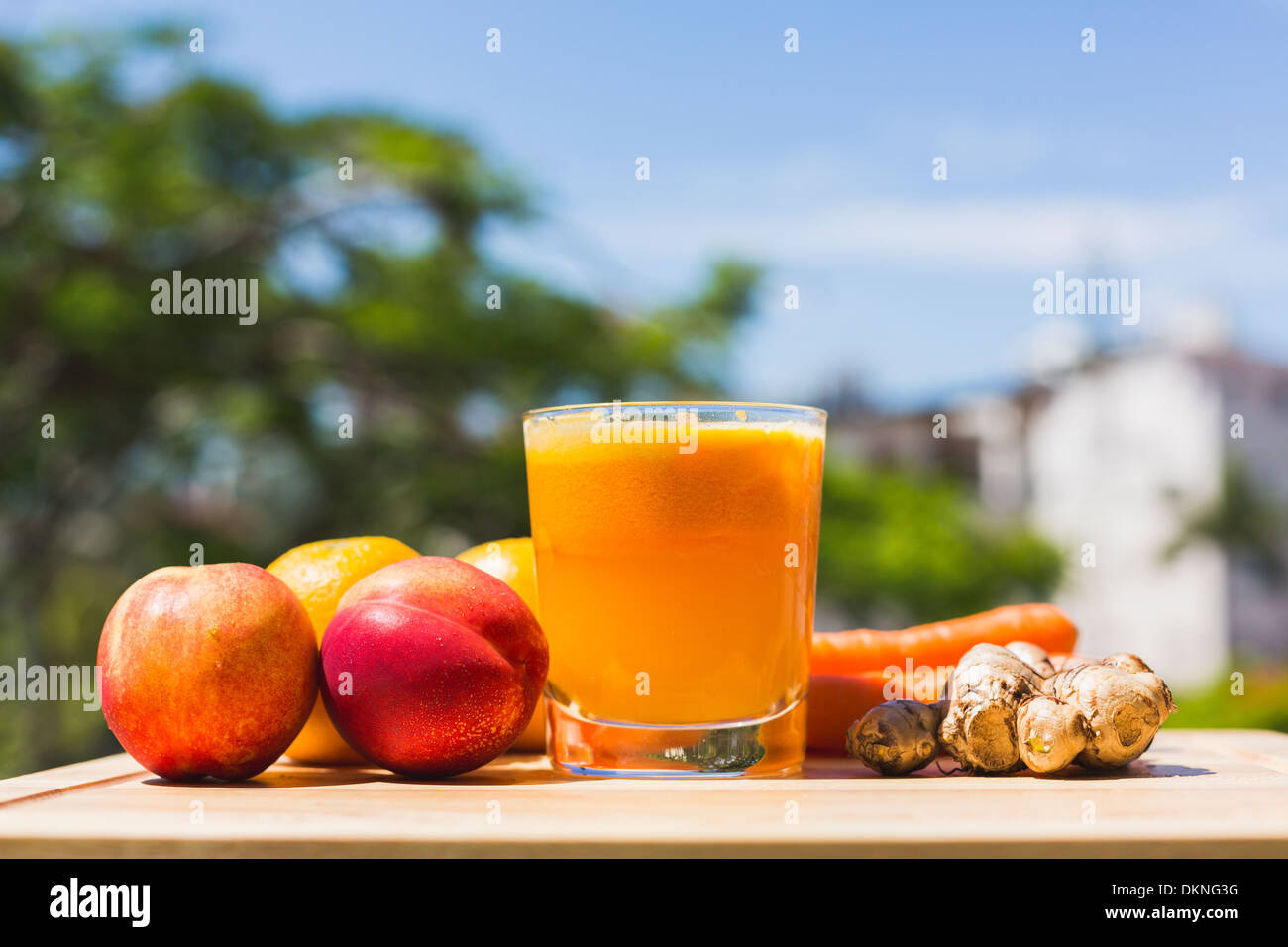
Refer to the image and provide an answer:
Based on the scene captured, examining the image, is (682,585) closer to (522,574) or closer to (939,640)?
(522,574)

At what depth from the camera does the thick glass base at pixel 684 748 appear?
1367mm

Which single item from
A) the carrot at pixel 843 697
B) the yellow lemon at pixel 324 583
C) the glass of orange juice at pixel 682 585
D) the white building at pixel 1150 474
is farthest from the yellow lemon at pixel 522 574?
the white building at pixel 1150 474

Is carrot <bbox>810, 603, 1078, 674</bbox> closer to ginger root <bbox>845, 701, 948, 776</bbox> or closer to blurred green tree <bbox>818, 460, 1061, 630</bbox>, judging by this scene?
ginger root <bbox>845, 701, 948, 776</bbox>

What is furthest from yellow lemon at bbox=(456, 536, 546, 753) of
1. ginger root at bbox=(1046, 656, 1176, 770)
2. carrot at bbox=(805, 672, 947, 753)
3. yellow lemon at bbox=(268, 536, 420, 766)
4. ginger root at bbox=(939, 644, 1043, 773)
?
ginger root at bbox=(1046, 656, 1176, 770)

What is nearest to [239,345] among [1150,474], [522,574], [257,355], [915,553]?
[257,355]

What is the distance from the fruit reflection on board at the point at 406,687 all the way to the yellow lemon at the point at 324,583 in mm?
143

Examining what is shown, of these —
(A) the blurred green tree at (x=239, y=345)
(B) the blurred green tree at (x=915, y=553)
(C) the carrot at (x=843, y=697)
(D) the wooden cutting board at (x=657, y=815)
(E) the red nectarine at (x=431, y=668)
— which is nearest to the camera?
(D) the wooden cutting board at (x=657, y=815)

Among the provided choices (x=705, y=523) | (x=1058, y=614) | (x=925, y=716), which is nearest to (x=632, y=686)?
(x=705, y=523)

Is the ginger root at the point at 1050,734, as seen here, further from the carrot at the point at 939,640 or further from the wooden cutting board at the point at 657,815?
the carrot at the point at 939,640

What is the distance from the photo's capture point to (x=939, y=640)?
71.3 inches

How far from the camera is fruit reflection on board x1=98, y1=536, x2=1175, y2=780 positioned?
135cm

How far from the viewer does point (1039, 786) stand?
127 centimetres
